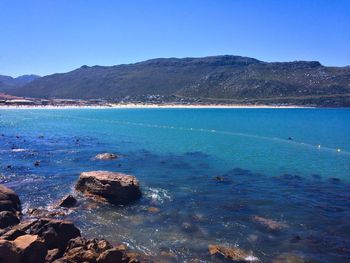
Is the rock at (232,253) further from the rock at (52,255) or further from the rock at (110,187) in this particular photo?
the rock at (110,187)

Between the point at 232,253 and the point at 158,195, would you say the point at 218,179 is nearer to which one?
the point at 158,195

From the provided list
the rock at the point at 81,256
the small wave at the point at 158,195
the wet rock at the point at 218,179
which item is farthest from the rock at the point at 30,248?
the wet rock at the point at 218,179

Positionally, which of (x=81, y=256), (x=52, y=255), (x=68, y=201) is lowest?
(x=68, y=201)

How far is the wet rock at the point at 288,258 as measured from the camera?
1958 centimetres

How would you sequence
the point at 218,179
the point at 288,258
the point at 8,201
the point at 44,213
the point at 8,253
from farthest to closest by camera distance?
the point at 218,179
the point at 44,213
the point at 8,201
the point at 288,258
the point at 8,253

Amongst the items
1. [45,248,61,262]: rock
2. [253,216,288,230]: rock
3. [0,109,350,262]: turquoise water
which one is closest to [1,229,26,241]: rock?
[45,248,61,262]: rock

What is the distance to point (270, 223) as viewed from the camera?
81.5 ft

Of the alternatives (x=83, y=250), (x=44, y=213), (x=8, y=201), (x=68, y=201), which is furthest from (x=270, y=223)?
(x=8, y=201)

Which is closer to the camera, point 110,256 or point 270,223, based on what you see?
point 110,256

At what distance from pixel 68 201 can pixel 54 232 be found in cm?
852

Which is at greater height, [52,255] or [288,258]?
[52,255]

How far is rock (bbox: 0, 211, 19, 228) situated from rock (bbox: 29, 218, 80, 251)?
304cm

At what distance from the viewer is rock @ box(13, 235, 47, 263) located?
16000 mm

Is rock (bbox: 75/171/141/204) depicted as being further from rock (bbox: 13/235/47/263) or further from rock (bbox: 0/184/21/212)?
rock (bbox: 13/235/47/263)
